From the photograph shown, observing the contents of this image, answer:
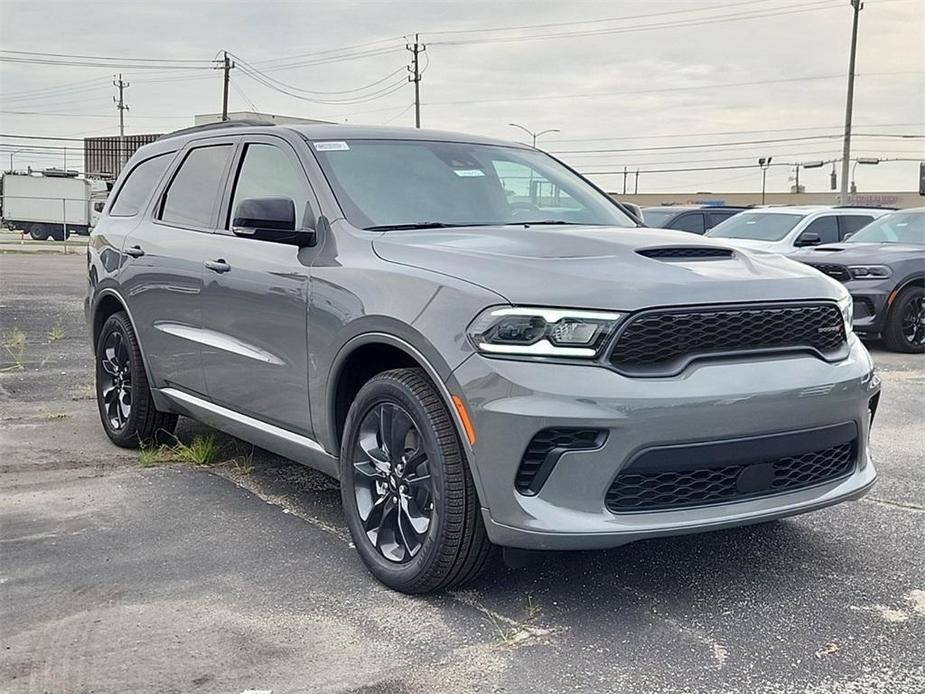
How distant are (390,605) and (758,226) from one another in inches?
438

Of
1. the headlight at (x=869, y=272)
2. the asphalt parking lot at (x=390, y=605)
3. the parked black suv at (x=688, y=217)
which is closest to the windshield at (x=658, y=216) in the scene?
the parked black suv at (x=688, y=217)

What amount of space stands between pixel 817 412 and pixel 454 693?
158 cm

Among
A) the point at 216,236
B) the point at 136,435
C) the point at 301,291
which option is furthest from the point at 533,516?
the point at 136,435

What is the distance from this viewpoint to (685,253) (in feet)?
12.0

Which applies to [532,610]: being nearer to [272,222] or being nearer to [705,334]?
[705,334]

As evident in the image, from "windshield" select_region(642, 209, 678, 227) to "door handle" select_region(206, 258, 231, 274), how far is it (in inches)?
485

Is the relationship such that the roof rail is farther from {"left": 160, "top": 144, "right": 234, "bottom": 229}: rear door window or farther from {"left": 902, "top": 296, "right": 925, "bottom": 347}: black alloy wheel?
{"left": 902, "top": 296, "right": 925, "bottom": 347}: black alloy wheel

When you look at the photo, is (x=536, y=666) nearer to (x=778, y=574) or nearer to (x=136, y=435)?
(x=778, y=574)

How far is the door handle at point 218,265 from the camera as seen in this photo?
15.2ft

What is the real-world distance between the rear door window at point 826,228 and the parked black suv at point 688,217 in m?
2.85

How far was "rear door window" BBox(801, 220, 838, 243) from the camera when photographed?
13.3 m

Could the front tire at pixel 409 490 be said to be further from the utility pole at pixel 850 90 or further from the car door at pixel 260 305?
the utility pole at pixel 850 90

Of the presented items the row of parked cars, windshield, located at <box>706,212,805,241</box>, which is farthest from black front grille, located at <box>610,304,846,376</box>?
windshield, located at <box>706,212,805,241</box>

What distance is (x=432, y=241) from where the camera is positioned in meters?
3.82
